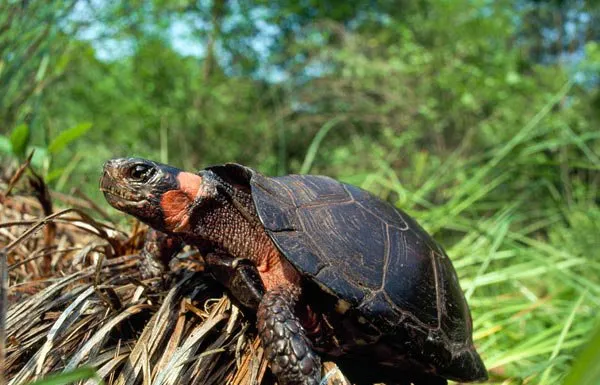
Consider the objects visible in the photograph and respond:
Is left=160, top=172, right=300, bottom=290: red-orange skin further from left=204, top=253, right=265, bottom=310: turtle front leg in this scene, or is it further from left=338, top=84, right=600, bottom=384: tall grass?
left=338, top=84, right=600, bottom=384: tall grass

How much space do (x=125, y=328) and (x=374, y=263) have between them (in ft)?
1.94

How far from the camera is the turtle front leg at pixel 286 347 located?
0.98m

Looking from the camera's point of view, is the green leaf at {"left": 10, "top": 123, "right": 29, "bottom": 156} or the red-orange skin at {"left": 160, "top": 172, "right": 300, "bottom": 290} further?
the green leaf at {"left": 10, "top": 123, "right": 29, "bottom": 156}

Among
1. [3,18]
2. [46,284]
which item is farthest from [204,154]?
[46,284]

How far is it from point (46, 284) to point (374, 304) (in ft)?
2.77

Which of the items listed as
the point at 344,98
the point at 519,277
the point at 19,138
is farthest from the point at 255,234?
the point at 344,98

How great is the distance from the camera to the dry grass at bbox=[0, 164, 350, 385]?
994 millimetres

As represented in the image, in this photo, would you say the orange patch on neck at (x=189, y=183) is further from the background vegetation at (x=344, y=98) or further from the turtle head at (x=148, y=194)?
the background vegetation at (x=344, y=98)

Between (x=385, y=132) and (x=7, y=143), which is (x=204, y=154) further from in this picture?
(x=7, y=143)

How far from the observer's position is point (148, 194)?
114cm

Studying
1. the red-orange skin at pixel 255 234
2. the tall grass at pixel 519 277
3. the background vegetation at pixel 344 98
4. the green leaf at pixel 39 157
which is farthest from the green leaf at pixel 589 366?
the background vegetation at pixel 344 98

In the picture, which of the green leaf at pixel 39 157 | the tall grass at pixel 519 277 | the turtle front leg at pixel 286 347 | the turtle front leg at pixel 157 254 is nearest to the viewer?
the turtle front leg at pixel 286 347

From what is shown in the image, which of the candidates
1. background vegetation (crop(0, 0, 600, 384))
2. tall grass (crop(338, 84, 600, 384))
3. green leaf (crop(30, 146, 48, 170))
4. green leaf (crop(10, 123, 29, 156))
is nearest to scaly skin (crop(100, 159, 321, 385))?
green leaf (crop(10, 123, 29, 156))

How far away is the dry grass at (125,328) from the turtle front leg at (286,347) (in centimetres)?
6
